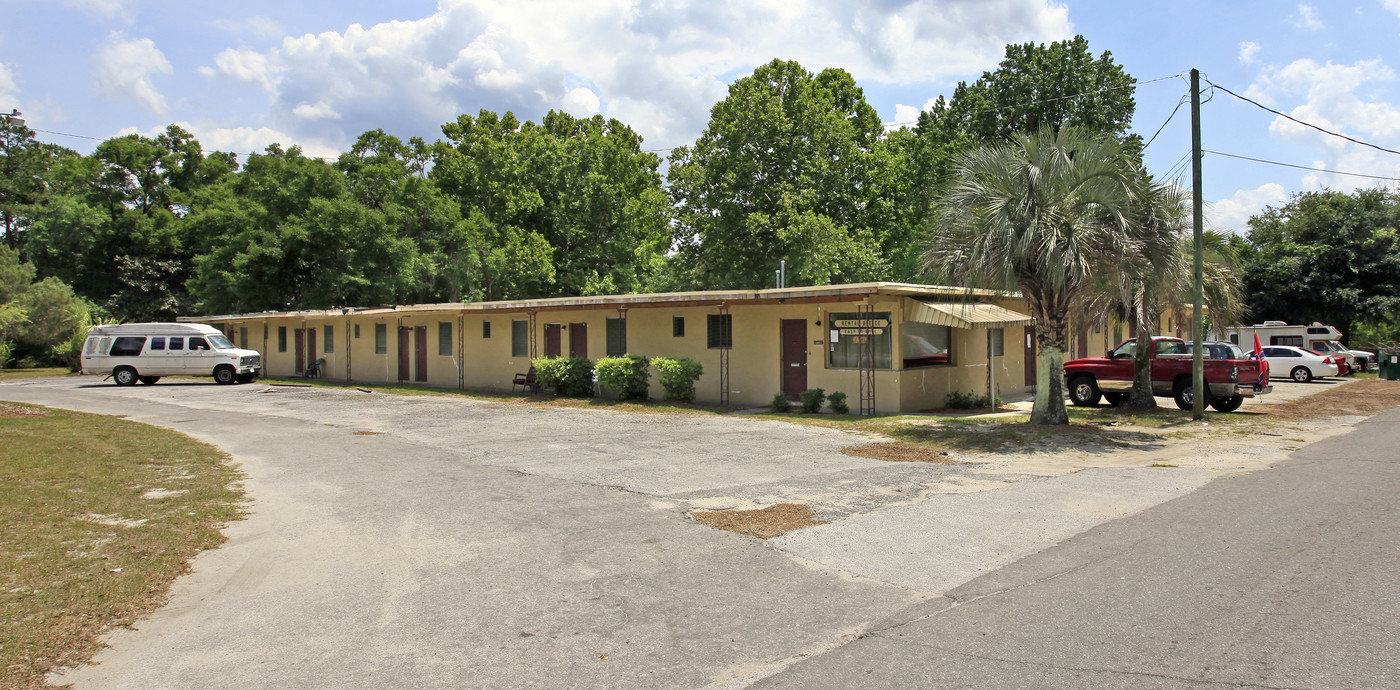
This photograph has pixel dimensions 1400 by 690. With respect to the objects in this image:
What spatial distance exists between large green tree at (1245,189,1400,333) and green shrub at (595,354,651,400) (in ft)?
101

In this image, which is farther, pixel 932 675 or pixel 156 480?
pixel 156 480

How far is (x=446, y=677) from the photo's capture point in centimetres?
419

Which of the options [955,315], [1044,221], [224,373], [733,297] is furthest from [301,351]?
[1044,221]

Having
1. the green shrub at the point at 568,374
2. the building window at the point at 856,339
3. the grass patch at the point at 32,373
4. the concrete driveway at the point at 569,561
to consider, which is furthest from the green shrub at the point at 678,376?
the grass patch at the point at 32,373

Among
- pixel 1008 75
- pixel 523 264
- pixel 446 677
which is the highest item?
pixel 1008 75

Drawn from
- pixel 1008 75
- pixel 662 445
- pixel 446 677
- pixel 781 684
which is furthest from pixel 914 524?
pixel 1008 75

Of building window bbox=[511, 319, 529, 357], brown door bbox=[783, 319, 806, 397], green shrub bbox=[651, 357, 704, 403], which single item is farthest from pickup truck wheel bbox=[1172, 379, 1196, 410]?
building window bbox=[511, 319, 529, 357]

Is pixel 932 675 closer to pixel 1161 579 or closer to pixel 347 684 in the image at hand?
pixel 1161 579

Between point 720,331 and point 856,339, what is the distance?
3846 mm

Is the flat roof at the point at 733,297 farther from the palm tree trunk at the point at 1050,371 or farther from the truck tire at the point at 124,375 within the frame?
the truck tire at the point at 124,375

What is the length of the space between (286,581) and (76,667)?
169 centimetres

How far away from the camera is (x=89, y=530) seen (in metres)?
6.98

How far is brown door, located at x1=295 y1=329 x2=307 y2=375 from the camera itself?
33.6m

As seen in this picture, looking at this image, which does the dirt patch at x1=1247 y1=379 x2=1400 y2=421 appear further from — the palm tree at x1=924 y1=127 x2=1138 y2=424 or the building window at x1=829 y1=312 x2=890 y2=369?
the building window at x1=829 y1=312 x2=890 y2=369
